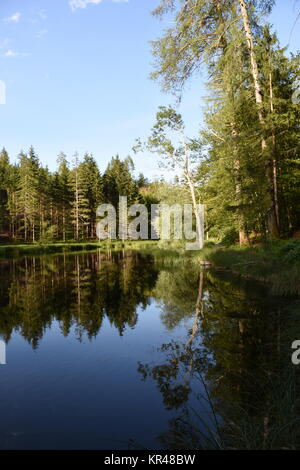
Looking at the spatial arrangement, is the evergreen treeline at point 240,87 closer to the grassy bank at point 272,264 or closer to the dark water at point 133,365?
the grassy bank at point 272,264

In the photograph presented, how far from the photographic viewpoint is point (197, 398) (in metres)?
3.72

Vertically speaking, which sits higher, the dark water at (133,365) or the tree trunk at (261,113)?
the tree trunk at (261,113)

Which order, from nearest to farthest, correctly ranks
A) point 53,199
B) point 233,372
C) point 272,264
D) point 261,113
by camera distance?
point 233,372 → point 272,264 → point 261,113 → point 53,199

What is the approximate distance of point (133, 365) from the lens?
493 cm

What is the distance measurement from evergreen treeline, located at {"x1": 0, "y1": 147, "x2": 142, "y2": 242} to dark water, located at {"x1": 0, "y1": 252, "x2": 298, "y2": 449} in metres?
36.4

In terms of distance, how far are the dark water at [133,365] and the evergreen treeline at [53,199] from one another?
119ft

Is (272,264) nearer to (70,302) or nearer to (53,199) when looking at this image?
(70,302)

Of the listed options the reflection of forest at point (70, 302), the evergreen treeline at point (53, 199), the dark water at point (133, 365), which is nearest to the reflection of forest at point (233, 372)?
the dark water at point (133, 365)

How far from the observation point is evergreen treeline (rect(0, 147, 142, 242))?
44281mm

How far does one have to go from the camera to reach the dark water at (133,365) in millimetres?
3230

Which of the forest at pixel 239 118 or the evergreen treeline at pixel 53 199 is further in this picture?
the evergreen treeline at pixel 53 199

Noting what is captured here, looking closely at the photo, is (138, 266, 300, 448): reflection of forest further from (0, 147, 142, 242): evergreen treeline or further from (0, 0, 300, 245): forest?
(0, 147, 142, 242): evergreen treeline

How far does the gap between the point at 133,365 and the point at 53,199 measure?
48.2 m

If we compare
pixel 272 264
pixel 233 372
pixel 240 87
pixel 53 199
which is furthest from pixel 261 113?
pixel 53 199
